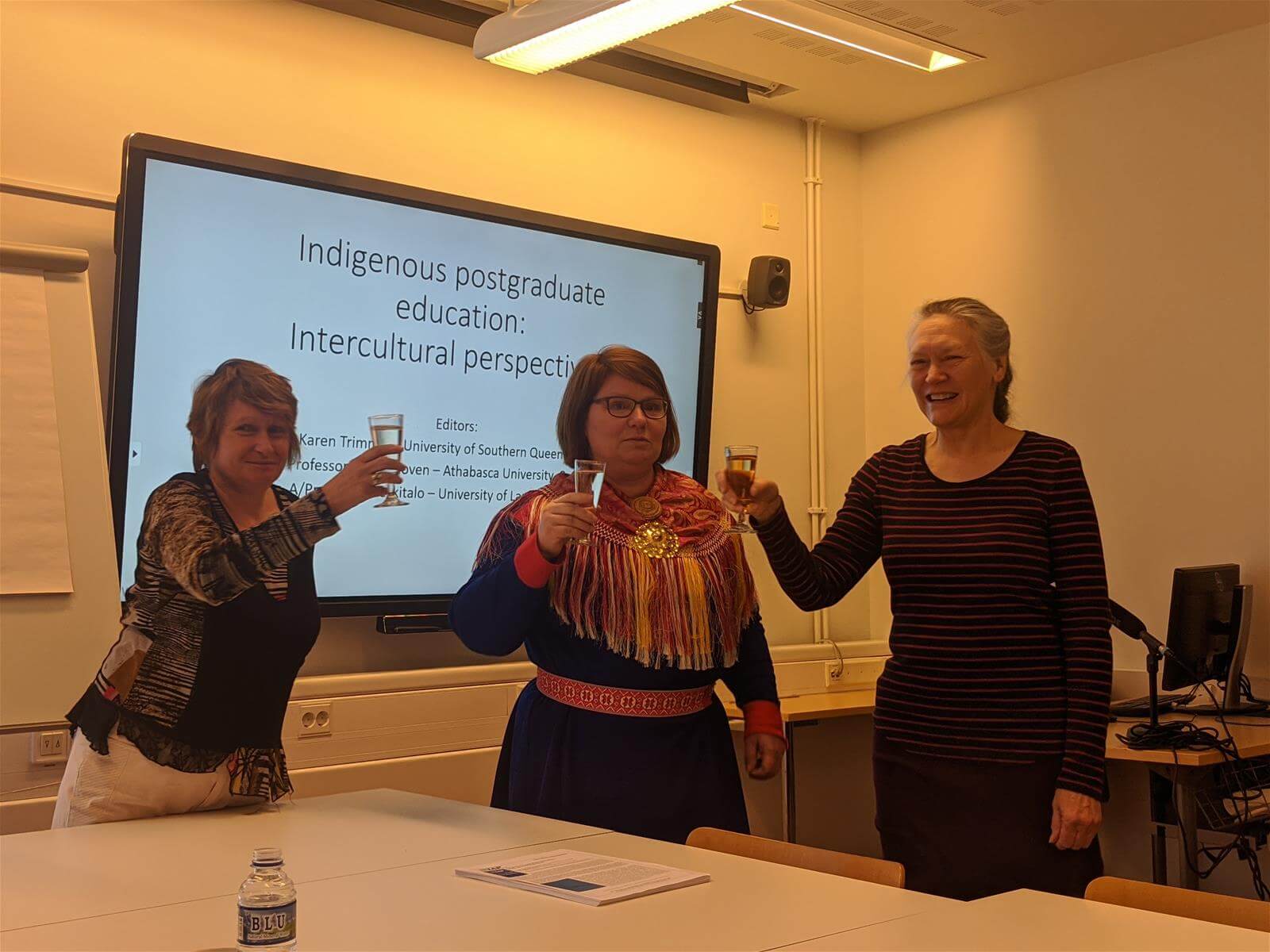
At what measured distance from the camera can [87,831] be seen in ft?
6.82

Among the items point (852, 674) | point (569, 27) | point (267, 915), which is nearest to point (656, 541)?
point (569, 27)

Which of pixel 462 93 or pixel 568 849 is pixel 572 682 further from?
pixel 462 93

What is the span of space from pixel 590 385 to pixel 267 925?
1398 millimetres

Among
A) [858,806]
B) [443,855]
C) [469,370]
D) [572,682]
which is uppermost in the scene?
[469,370]

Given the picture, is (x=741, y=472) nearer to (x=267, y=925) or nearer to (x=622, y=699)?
(x=622, y=699)

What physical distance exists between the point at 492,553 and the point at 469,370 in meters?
1.47

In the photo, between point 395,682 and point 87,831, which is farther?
Answer: point 395,682

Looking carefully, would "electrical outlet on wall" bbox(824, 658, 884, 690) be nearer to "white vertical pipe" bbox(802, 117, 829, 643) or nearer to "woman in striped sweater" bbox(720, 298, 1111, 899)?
"white vertical pipe" bbox(802, 117, 829, 643)

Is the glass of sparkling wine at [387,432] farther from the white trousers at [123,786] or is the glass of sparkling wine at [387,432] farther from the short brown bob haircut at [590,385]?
the white trousers at [123,786]

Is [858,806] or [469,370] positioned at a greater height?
[469,370]

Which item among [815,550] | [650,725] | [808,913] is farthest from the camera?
[815,550]

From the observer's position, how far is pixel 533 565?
7.47 ft

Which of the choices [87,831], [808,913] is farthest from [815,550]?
[87,831]

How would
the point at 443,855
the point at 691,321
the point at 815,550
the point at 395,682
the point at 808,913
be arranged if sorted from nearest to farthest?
1. the point at 808,913
2. the point at 443,855
3. the point at 815,550
4. the point at 395,682
5. the point at 691,321
